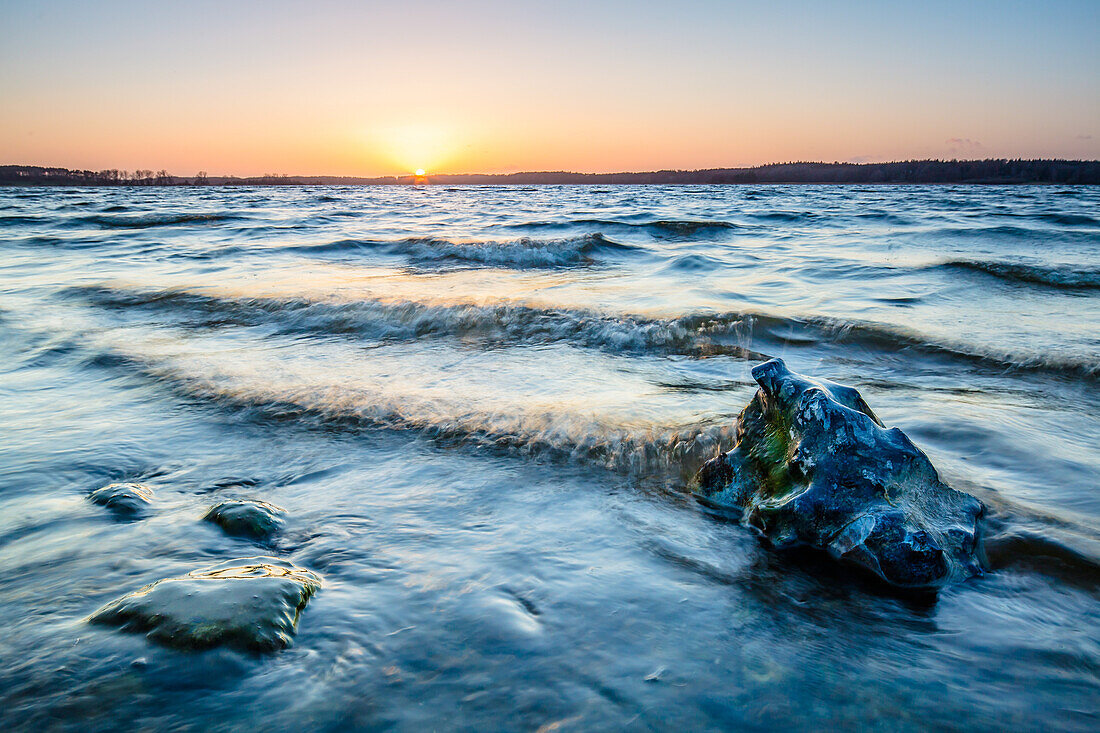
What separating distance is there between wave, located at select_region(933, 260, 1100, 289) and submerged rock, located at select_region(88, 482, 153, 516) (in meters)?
9.13

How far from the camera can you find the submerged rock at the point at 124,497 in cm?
241

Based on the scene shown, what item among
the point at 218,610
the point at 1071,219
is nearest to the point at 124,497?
the point at 218,610

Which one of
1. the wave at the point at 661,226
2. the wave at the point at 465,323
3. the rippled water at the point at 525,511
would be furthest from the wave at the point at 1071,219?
the wave at the point at 465,323

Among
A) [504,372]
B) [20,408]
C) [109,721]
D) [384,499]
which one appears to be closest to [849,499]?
[384,499]

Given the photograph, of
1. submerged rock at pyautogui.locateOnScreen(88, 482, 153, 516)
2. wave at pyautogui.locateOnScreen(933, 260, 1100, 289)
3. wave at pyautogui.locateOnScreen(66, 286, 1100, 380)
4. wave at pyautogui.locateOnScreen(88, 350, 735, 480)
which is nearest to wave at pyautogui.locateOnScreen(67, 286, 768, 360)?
wave at pyautogui.locateOnScreen(66, 286, 1100, 380)

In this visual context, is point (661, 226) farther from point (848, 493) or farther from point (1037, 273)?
point (848, 493)

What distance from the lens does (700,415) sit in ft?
11.3

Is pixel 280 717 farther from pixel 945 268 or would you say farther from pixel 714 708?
pixel 945 268

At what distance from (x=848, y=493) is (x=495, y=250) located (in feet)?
33.2

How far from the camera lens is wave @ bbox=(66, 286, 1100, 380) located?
197 inches

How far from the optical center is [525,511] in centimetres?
249

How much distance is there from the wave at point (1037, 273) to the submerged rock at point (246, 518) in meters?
8.79

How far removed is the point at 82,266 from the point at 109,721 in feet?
37.0

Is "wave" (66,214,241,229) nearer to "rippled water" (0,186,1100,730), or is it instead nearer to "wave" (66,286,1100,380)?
"rippled water" (0,186,1100,730)
